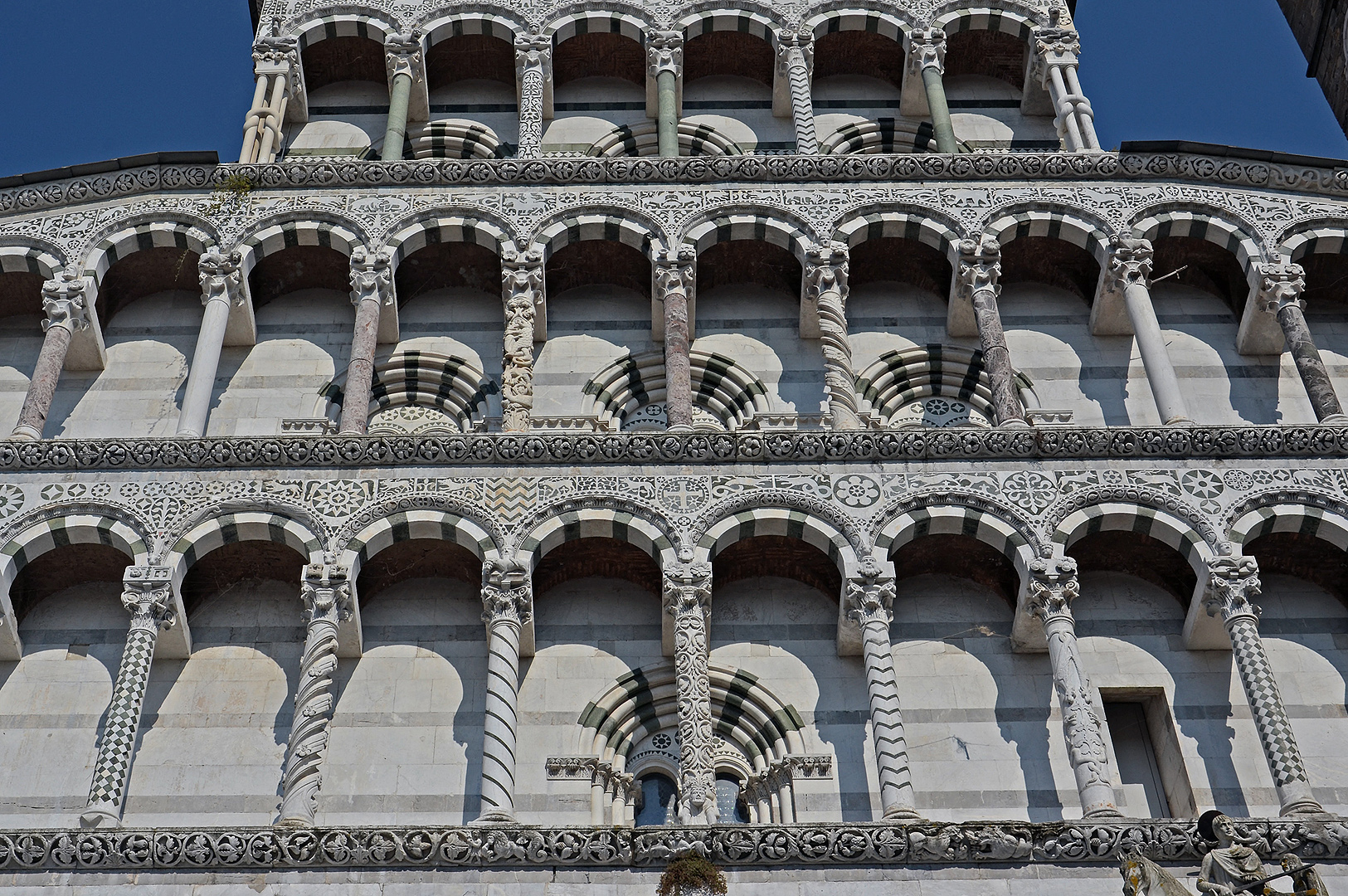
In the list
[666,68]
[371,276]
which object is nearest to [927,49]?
[666,68]

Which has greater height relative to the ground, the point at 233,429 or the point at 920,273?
the point at 920,273

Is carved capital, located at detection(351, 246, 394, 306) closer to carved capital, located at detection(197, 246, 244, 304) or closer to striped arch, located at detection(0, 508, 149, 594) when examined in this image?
carved capital, located at detection(197, 246, 244, 304)

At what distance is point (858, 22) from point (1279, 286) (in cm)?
659

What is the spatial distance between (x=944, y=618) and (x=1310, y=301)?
593cm

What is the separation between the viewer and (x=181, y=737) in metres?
14.5

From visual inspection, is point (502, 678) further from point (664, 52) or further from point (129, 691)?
point (664, 52)

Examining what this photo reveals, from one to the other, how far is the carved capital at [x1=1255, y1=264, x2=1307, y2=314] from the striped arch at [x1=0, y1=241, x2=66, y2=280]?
11.9 metres

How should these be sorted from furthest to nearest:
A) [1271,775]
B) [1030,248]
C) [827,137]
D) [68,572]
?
[827,137]
[1030,248]
[68,572]
[1271,775]

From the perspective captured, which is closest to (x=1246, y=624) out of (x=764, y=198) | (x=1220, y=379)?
(x=1220, y=379)

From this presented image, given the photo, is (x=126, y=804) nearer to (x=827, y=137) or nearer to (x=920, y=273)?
(x=920, y=273)

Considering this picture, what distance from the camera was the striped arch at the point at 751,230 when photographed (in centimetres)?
1784

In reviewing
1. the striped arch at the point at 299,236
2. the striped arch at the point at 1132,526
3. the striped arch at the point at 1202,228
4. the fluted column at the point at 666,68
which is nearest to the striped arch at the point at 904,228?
the striped arch at the point at 1202,228

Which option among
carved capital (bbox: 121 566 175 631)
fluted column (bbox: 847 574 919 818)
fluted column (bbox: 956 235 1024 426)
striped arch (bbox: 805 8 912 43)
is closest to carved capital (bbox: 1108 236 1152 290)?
fluted column (bbox: 956 235 1024 426)

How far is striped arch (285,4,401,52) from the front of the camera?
69.5 ft
